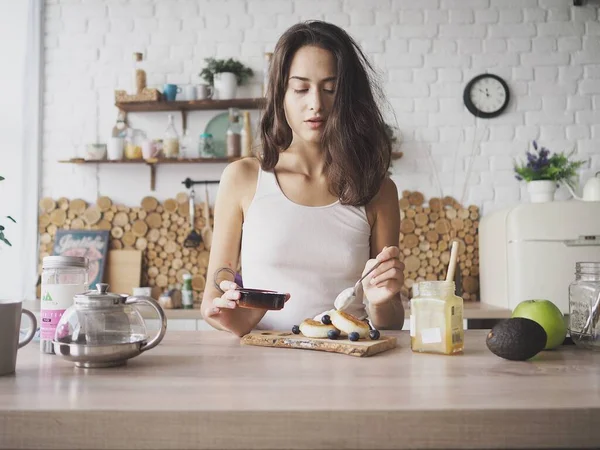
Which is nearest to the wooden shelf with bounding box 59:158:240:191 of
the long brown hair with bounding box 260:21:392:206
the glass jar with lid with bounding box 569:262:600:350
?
the long brown hair with bounding box 260:21:392:206

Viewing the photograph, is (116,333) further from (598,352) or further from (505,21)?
(505,21)

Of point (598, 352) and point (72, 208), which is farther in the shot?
point (72, 208)

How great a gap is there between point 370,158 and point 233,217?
47 cm

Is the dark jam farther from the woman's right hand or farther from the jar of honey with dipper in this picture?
the jar of honey with dipper

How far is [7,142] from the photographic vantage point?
3.62m

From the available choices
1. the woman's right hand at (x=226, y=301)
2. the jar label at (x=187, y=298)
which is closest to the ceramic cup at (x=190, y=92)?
the jar label at (x=187, y=298)

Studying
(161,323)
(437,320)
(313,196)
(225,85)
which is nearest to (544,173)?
(225,85)

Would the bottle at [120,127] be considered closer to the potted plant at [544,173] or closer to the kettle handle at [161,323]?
the potted plant at [544,173]

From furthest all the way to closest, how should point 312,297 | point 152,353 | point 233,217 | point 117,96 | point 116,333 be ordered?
point 117,96
point 233,217
point 312,297
point 152,353
point 116,333

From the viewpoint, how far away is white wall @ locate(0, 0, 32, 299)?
3.57 m

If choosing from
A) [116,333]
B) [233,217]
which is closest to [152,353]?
[116,333]

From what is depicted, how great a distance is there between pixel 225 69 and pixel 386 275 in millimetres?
2634

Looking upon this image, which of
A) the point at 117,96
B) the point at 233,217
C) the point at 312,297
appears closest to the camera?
the point at 312,297

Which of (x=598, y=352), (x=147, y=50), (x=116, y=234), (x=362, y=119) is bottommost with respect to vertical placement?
(x=598, y=352)
